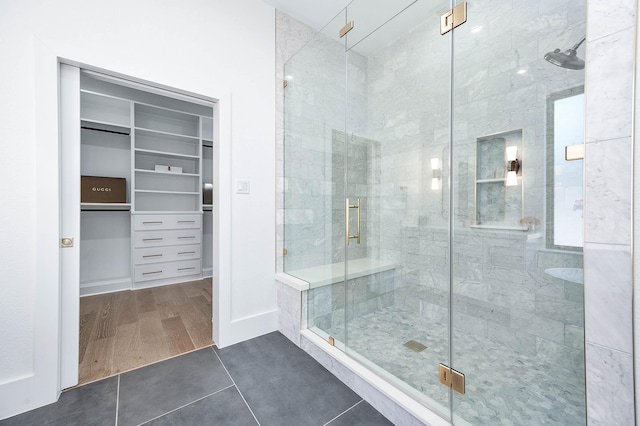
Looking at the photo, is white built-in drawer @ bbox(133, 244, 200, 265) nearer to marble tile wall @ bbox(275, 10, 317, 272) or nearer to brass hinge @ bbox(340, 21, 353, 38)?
marble tile wall @ bbox(275, 10, 317, 272)

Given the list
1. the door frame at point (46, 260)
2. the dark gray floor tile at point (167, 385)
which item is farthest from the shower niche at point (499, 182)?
the door frame at point (46, 260)

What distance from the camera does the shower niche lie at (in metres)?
1.66

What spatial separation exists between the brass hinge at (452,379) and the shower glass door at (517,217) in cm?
3

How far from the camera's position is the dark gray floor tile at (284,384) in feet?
4.45

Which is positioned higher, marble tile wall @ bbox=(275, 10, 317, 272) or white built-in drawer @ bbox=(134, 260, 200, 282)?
marble tile wall @ bbox=(275, 10, 317, 272)

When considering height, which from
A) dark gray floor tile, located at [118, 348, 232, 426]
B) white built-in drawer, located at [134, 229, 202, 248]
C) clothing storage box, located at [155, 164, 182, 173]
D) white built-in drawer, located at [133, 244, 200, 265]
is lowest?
dark gray floor tile, located at [118, 348, 232, 426]

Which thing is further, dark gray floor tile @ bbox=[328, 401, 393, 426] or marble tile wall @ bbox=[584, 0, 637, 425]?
dark gray floor tile @ bbox=[328, 401, 393, 426]

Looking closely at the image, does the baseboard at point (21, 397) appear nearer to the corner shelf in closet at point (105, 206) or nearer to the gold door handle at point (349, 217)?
the gold door handle at point (349, 217)

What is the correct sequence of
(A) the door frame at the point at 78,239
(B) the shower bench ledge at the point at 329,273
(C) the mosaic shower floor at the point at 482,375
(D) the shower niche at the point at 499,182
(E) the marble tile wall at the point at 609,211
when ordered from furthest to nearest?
1. (B) the shower bench ledge at the point at 329,273
2. (D) the shower niche at the point at 499,182
3. (A) the door frame at the point at 78,239
4. (C) the mosaic shower floor at the point at 482,375
5. (E) the marble tile wall at the point at 609,211

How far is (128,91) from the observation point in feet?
11.1

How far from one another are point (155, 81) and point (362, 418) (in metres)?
2.41

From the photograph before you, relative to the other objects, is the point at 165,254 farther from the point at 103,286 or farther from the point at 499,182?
the point at 499,182

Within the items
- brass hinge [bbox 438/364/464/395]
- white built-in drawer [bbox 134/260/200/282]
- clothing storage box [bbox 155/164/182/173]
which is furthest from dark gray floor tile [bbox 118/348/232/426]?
clothing storage box [bbox 155/164/182/173]

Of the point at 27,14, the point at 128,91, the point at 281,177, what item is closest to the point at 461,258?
the point at 281,177
